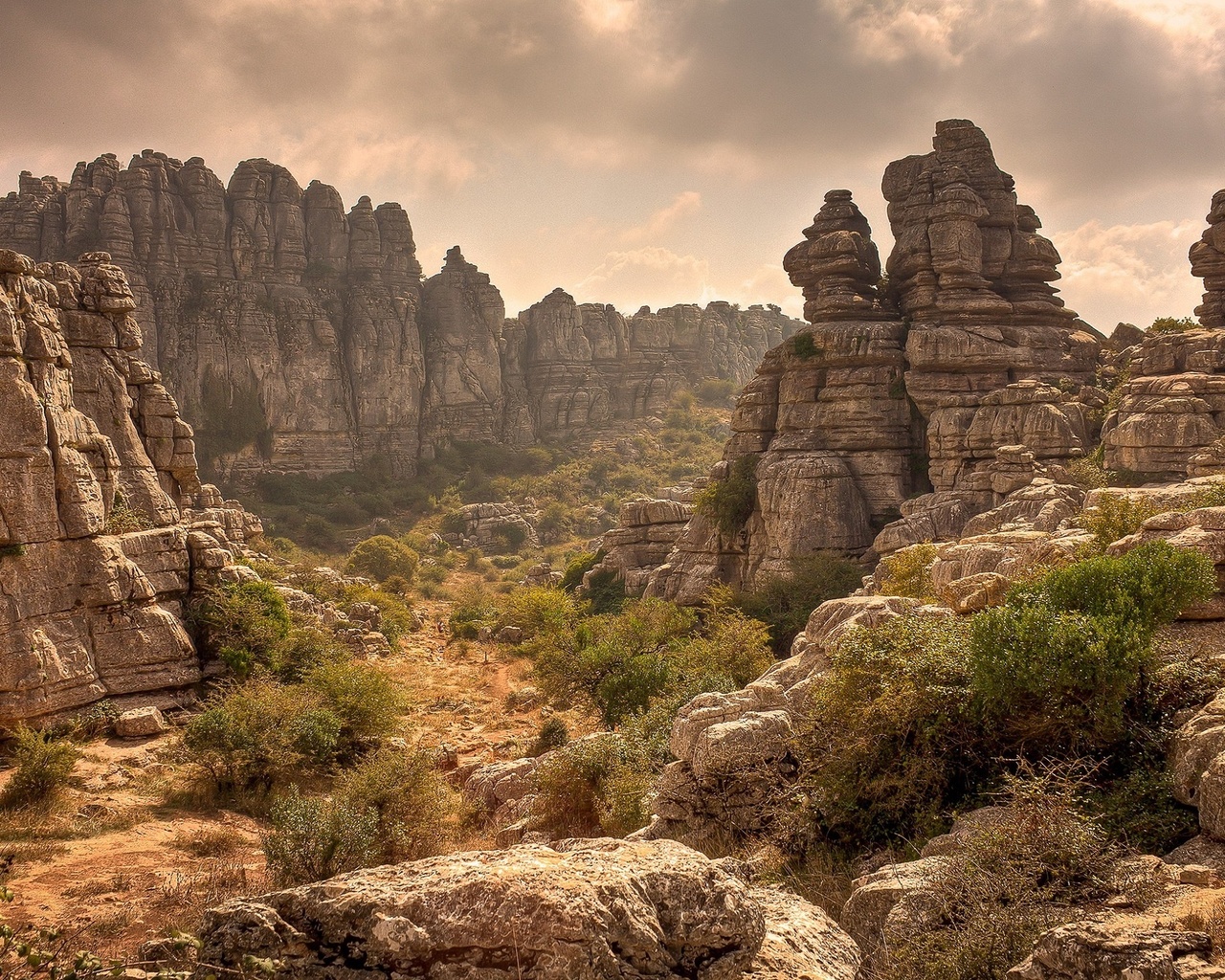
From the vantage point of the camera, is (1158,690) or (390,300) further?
(390,300)

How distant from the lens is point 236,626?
19.8 m

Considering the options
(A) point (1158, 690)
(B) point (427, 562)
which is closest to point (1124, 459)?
(A) point (1158, 690)

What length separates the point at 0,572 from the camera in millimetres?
15867

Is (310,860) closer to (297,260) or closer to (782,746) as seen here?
(782,746)

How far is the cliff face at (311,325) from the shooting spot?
60812 millimetres

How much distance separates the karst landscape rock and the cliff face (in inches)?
95.1

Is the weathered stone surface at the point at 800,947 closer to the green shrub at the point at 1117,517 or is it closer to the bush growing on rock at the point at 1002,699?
the bush growing on rock at the point at 1002,699

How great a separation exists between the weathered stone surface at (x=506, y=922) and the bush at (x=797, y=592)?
20070mm

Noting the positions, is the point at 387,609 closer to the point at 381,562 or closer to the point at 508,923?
the point at 381,562

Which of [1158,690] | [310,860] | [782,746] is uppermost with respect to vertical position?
[1158,690]

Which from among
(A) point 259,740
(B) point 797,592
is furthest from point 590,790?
(B) point 797,592

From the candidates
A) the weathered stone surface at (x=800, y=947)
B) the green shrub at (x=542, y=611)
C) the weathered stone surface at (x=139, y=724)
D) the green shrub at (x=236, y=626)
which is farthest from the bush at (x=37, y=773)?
the green shrub at (x=542, y=611)

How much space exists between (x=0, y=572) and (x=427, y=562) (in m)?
32.9

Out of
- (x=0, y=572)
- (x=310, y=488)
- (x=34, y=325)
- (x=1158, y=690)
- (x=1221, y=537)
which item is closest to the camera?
(x=1158, y=690)
